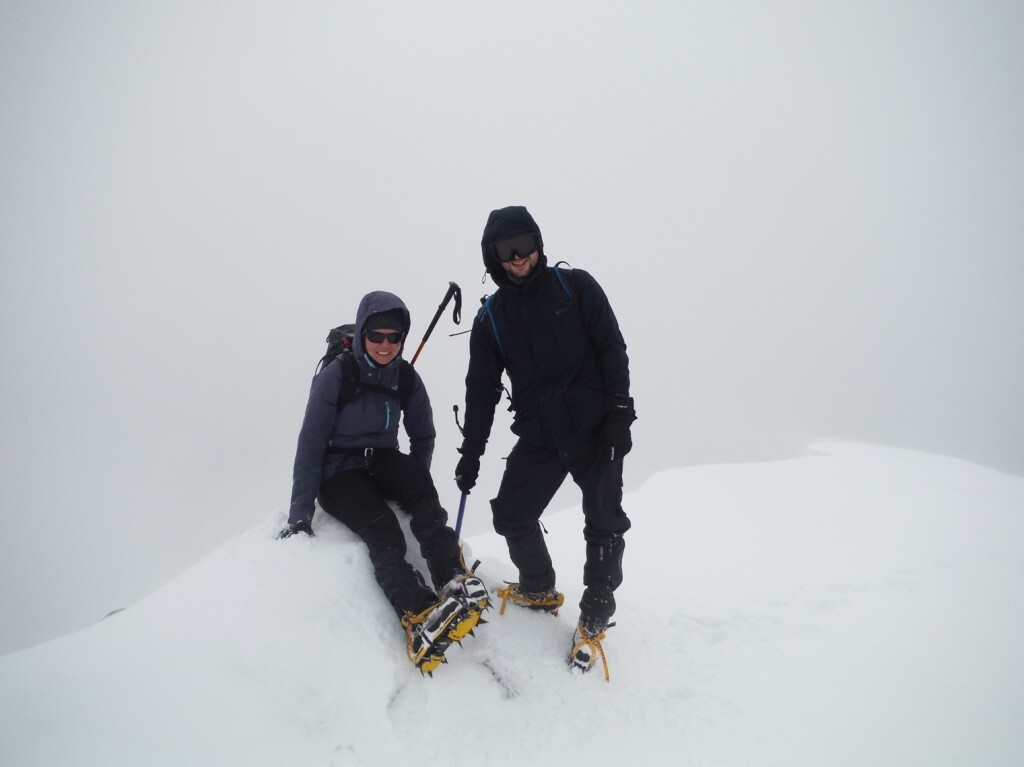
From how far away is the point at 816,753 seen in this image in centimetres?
287

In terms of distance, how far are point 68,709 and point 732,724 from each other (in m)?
3.66

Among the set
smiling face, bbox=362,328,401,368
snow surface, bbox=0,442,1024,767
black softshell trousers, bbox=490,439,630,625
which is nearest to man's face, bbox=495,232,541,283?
smiling face, bbox=362,328,401,368

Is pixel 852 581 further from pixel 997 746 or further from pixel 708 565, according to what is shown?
pixel 997 746

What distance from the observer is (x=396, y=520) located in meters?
3.99

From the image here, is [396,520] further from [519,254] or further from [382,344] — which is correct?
[519,254]

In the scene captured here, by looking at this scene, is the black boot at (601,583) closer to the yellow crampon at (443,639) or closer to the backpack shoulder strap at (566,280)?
the yellow crampon at (443,639)

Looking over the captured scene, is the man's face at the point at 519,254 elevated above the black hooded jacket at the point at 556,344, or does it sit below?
above

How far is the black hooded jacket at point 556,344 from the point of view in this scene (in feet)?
11.6

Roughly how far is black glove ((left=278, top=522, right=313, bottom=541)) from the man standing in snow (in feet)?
4.99

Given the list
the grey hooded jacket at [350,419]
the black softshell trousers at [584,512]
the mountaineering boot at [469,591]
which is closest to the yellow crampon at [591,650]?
the black softshell trousers at [584,512]

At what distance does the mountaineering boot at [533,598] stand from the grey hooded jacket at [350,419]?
1413mm

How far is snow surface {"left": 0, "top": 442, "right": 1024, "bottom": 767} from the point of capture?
246 centimetres

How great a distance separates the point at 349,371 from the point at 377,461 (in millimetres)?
850

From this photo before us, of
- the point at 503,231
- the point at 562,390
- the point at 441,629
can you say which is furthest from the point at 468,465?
the point at 503,231
